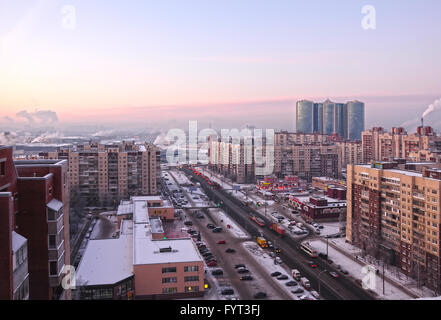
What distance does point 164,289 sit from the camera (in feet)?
18.1

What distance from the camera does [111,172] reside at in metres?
13.2

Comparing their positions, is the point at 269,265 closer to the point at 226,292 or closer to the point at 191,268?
the point at 226,292

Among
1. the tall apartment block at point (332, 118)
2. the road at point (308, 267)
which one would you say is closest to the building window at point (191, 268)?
the road at point (308, 267)

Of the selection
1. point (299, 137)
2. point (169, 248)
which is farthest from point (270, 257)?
point (299, 137)

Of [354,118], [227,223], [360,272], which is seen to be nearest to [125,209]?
[227,223]

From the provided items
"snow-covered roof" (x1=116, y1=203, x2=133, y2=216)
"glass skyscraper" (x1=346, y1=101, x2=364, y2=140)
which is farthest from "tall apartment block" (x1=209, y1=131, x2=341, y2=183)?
"glass skyscraper" (x1=346, y1=101, x2=364, y2=140)

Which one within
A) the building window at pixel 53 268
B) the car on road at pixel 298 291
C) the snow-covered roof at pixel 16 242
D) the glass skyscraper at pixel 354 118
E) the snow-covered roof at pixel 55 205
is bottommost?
the car on road at pixel 298 291

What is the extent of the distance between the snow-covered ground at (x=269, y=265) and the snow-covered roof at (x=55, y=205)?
11.8 feet

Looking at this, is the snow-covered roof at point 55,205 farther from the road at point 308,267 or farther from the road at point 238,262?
the road at point 308,267

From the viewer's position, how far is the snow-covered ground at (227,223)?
9.24 metres

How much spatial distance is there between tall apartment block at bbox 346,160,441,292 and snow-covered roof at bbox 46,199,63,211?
539 centimetres
